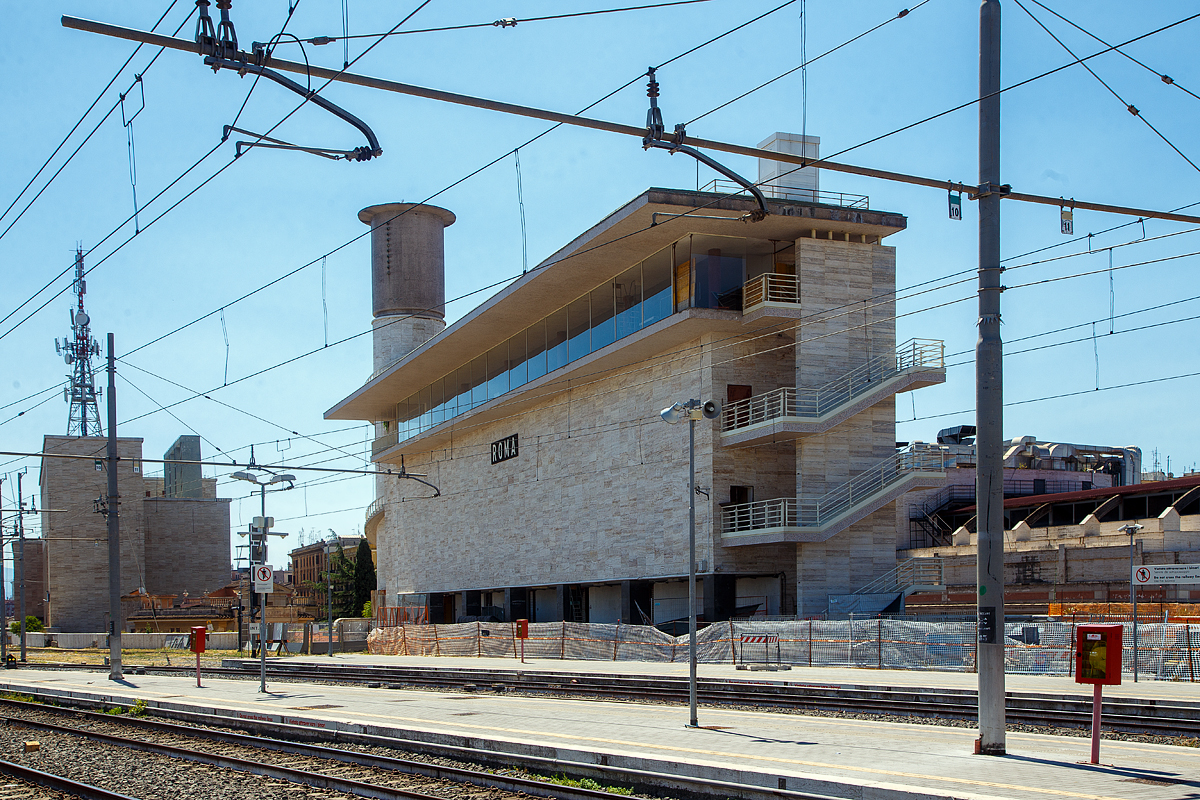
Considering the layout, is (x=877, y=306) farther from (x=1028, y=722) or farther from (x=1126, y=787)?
(x=1126, y=787)

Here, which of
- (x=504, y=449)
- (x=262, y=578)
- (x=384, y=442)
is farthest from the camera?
(x=384, y=442)

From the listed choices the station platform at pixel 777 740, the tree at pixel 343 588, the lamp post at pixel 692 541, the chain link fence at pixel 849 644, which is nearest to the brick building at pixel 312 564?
the tree at pixel 343 588

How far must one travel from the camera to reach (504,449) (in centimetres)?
5003

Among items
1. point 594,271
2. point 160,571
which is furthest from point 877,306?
point 160,571

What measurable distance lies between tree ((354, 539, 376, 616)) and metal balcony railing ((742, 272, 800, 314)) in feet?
216

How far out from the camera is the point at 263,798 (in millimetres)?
11727

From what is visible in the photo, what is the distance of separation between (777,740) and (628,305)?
2598 cm

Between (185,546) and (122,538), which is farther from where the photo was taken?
(185,546)

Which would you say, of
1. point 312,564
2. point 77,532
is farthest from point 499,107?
point 312,564

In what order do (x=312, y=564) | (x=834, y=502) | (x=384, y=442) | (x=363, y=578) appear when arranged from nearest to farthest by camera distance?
(x=834, y=502) → (x=384, y=442) → (x=363, y=578) → (x=312, y=564)

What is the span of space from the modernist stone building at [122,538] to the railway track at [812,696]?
48.7m

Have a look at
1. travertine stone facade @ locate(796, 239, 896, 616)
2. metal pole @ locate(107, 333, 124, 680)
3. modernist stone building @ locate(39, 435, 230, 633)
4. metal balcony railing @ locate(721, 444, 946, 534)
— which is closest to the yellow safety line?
metal pole @ locate(107, 333, 124, 680)

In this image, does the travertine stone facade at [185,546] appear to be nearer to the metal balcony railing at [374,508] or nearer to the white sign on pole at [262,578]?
the metal balcony railing at [374,508]

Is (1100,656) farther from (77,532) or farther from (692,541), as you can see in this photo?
(77,532)
